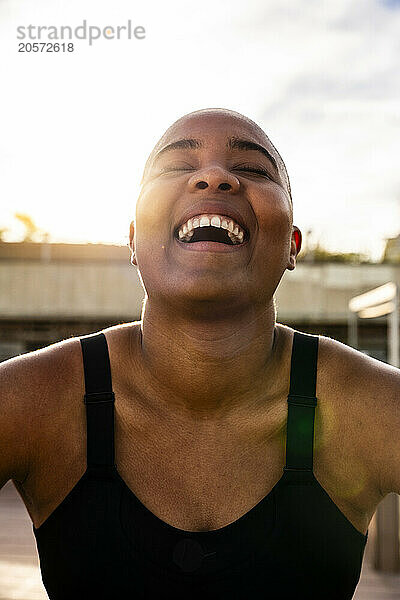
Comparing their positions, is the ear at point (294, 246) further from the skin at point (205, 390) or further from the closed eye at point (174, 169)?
the closed eye at point (174, 169)

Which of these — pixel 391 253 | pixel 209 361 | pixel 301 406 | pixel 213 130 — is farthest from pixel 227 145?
pixel 391 253

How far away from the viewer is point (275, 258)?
1.35 m

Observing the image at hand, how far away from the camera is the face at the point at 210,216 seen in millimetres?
1283

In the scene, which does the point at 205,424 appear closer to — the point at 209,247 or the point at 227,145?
the point at 209,247

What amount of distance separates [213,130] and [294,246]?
33 cm

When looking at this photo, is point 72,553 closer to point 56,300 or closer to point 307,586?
point 307,586

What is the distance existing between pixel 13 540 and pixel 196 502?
444 cm

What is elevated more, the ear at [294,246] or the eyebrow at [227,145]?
the eyebrow at [227,145]

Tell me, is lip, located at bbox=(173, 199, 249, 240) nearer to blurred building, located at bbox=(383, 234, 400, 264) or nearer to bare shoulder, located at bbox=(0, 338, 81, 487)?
bare shoulder, located at bbox=(0, 338, 81, 487)

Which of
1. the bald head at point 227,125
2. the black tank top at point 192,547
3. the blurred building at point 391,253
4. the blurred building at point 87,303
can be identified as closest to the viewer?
the black tank top at point 192,547

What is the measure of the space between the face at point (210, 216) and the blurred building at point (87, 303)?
11697mm

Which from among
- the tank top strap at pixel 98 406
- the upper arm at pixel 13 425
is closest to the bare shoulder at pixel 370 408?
the tank top strap at pixel 98 406

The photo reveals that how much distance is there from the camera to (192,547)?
122cm

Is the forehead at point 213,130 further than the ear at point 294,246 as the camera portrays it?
No
